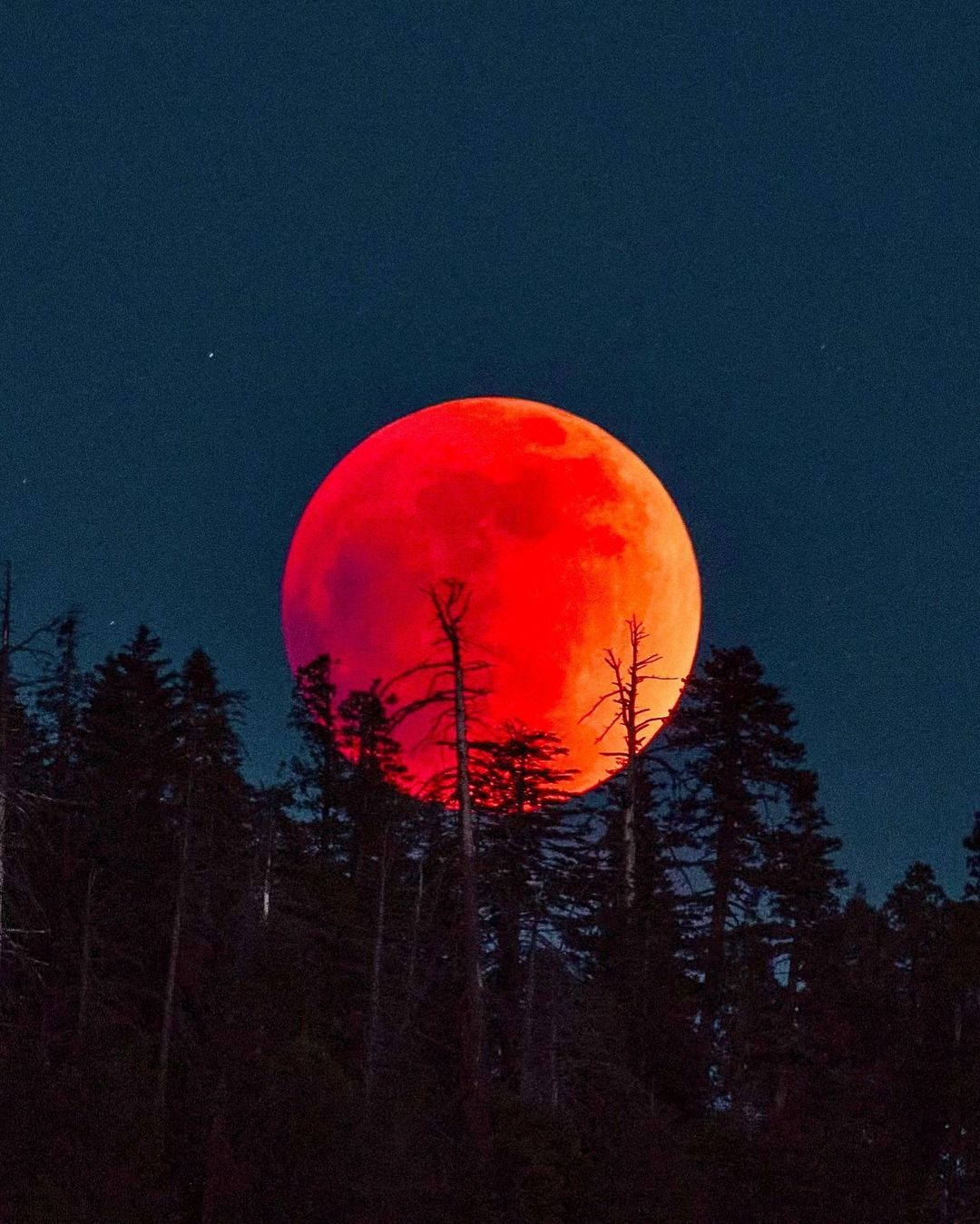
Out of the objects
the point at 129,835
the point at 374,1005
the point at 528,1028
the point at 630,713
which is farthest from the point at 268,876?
the point at 528,1028

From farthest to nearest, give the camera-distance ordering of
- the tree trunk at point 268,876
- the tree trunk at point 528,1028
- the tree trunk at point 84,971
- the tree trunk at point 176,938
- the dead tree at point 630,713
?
the tree trunk at point 268,876, the dead tree at point 630,713, the tree trunk at point 176,938, the tree trunk at point 84,971, the tree trunk at point 528,1028

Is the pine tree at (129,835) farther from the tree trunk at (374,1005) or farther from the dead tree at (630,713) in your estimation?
the dead tree at (630,713)

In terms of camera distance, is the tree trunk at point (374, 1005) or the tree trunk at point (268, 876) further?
the tree trunk at point (268, 876)

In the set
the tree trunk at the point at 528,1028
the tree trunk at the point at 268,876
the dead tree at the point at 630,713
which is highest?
the dead tree at the point at 630,713

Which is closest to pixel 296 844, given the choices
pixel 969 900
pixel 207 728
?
pixel 207 728

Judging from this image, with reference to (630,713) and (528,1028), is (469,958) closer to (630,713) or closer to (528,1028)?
(528,1028)

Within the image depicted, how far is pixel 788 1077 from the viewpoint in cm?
3975

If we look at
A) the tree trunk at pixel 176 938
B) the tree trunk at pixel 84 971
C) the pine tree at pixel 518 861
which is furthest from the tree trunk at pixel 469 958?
the tree trunk at pixel 84 971

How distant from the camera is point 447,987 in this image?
38469mm

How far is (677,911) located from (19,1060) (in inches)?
799

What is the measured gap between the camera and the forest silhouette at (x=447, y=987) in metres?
24.0

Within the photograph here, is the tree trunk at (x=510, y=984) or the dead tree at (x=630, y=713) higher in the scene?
the dead tree at (x=630, y=713)

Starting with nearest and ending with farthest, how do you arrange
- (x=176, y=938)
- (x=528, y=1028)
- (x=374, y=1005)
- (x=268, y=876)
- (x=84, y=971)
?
(x=528, y=1028), (x=84, y=971), (x=176, y=938), (x=374, y=1005), (x=268, y=876)

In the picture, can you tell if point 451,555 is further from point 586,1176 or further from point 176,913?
point 586,1176
